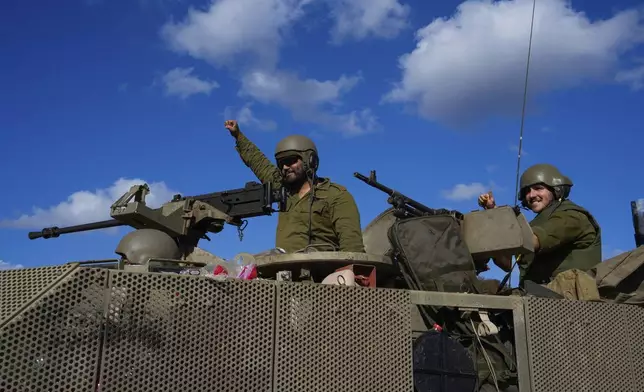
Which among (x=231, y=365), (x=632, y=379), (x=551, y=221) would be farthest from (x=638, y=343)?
(x=231, y=365)

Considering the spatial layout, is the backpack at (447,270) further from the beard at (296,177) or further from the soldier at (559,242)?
the beard at (296,177)

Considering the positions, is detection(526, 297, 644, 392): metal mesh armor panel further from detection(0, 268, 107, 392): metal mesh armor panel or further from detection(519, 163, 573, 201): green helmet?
detection(0, 268, 107, 392): metal mesh armor panel

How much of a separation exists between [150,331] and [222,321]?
340mm

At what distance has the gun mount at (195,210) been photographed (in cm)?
580

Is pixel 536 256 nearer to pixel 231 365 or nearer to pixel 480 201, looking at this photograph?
pixel 480 201

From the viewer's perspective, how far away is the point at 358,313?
3.56 metres

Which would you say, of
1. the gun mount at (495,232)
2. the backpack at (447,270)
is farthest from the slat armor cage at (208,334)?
the gun mount at (495,232)

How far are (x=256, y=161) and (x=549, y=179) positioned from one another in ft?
9.73

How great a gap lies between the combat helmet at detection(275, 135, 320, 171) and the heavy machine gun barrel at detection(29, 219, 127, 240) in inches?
90.7

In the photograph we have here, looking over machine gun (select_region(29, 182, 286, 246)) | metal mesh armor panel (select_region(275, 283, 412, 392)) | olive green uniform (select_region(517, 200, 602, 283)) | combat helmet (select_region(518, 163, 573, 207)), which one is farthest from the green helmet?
Result: metal mesh armor panel (select_region(275, 283, 412, 392))

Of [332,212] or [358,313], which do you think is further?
[332,212]

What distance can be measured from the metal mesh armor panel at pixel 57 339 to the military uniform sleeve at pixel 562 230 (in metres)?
3.36

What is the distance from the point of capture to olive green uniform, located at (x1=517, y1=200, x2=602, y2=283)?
17.1 feet

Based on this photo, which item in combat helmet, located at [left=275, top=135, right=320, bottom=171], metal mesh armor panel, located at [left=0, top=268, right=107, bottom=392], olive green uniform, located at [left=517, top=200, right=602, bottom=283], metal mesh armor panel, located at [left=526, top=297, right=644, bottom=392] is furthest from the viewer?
combat helmet, located at [left=275, top=135, right=320, bottom=171]
